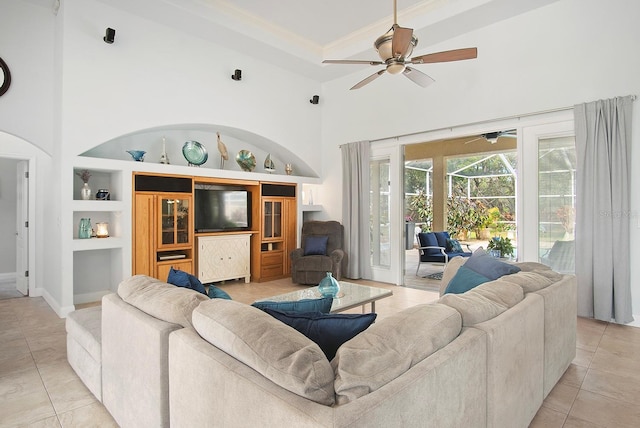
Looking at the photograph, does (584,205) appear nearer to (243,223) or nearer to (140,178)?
(243,223)

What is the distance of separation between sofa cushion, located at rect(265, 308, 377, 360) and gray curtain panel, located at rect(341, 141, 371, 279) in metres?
4.66

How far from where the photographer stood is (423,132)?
5.30m

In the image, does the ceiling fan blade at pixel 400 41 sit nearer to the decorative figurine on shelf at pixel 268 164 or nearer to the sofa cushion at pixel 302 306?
the sofa cushion at pixel 302 306

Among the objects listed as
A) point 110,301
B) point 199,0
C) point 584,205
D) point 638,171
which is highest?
point 199,0

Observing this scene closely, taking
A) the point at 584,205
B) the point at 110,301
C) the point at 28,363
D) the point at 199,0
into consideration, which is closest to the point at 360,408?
the point at 110,301

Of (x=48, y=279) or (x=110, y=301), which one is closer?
(x=110, y=301)

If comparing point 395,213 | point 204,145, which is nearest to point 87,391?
point 204,145

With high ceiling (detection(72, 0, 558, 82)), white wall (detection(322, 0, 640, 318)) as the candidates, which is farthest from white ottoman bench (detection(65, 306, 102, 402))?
white wall (detection(322, 0, 640, 318))

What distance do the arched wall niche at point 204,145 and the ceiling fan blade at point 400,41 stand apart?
312 cm

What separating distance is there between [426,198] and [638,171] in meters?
7.45

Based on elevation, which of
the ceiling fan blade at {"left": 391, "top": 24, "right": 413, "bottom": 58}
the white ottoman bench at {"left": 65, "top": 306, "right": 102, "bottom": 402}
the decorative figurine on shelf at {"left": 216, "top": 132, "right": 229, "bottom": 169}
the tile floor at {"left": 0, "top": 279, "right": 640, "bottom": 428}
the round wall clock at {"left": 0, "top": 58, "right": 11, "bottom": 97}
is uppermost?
the round wall clock at {"left": 0, "top": 58, "right": 11, "bottom": 97}

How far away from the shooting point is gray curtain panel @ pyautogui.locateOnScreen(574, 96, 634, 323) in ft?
11.8

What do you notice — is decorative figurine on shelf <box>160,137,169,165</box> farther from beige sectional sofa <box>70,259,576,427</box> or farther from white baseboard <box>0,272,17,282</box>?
white baseboard <box>0,272,17,282</box>

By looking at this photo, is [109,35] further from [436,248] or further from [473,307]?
[436,248]
